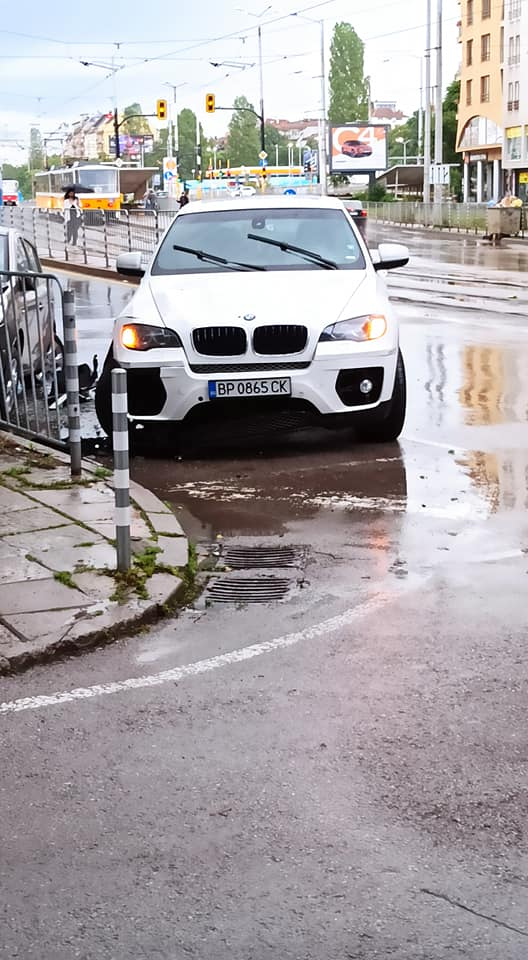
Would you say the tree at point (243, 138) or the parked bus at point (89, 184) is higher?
the tree at point (243, 138)

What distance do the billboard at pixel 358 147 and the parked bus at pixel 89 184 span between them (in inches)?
1409

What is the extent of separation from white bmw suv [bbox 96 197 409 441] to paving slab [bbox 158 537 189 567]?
206cm

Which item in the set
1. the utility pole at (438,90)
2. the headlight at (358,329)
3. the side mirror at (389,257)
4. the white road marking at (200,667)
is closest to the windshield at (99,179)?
the utility pole at (438,90)

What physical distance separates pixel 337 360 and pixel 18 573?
10.6 ft

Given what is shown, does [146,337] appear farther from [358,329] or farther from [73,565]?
[73,565]

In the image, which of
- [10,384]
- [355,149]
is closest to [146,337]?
[10,384]

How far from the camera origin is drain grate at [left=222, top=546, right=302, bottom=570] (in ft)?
21.0

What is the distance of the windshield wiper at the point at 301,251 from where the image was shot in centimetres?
951

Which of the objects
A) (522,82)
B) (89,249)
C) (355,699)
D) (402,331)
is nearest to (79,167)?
(522,82)

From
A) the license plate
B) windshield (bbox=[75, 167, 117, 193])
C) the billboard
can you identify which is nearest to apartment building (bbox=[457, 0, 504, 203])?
the billboard

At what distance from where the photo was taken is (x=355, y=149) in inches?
3959

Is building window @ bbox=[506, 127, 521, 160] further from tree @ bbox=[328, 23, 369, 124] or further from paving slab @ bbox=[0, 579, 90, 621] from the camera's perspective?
paving slab @ bbox=[0, 579, 90, 621]

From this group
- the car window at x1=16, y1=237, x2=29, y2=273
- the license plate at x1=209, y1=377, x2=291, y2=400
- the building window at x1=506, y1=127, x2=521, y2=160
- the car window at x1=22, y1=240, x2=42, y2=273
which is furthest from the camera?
the building window at x1=506, y1=127, x2=521, y2=160

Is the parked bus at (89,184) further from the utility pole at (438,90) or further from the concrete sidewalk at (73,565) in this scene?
the concrete sidewalk at (73,565)
